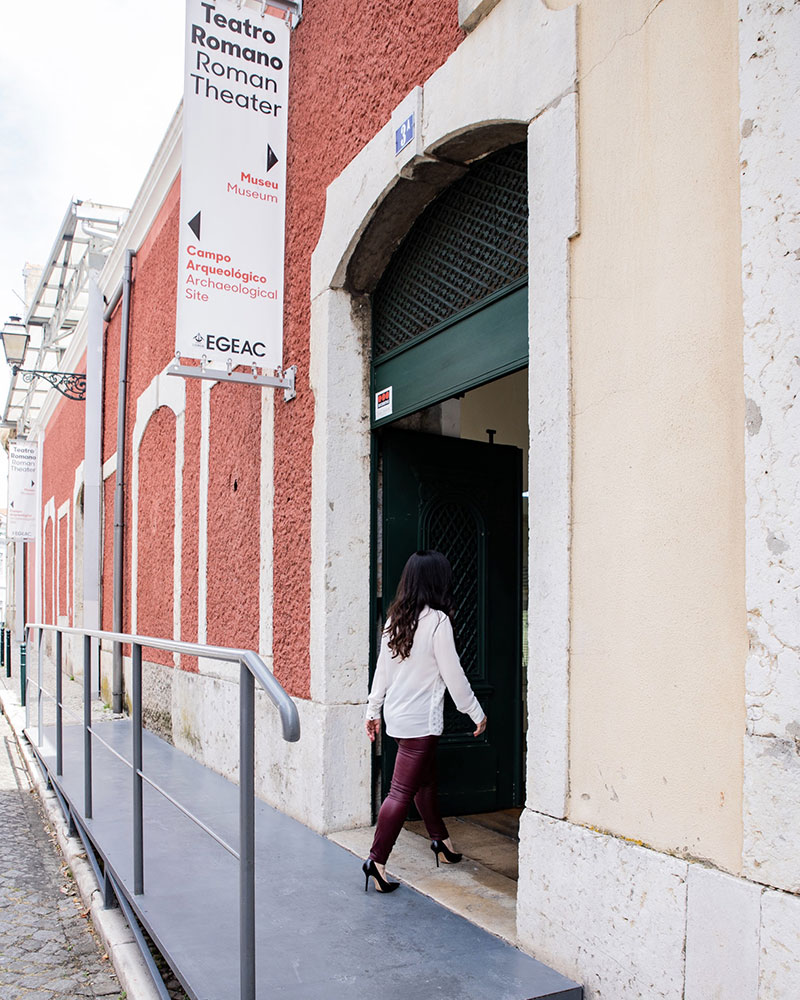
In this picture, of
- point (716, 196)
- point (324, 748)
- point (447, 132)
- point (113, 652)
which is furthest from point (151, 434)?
point (716, 196)

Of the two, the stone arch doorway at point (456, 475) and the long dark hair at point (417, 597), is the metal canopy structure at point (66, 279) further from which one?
the long dark hair at point (417, 597)

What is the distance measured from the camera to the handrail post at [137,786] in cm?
368

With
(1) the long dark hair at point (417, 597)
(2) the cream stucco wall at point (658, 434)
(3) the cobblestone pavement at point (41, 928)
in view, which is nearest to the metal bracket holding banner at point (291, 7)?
(2) the cream stucco wall at point (658, 434)

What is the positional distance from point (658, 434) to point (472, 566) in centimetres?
255

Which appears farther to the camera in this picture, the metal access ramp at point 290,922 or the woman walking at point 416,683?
the woman walking at point 416,683

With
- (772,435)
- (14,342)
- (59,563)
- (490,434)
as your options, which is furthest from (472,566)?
(59,563)

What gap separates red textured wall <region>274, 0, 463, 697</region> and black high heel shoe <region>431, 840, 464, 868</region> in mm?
1275

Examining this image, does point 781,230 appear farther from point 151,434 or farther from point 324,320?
point 151,434

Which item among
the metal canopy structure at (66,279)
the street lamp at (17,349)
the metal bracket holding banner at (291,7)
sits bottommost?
the street lamp at (17,349)

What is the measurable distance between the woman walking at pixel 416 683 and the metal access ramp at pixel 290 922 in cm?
32

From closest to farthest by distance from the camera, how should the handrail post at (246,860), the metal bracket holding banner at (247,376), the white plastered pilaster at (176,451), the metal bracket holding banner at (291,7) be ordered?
1. the handrail post at (246,860)
2. the metal bracket holding banner at (247,376)
3. the metal bracket holding banner at (291,7)
4. the white plastered pilaster at (176,451)

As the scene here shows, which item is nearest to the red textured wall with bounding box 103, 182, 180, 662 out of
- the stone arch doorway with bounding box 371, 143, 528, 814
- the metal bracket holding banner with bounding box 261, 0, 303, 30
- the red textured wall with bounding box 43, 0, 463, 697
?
the red textured wall with bounding box 43, 0, 463, 697

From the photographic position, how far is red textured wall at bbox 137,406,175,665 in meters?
8.62

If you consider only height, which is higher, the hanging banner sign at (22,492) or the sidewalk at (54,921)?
the hanging banner sign at (22,492)
